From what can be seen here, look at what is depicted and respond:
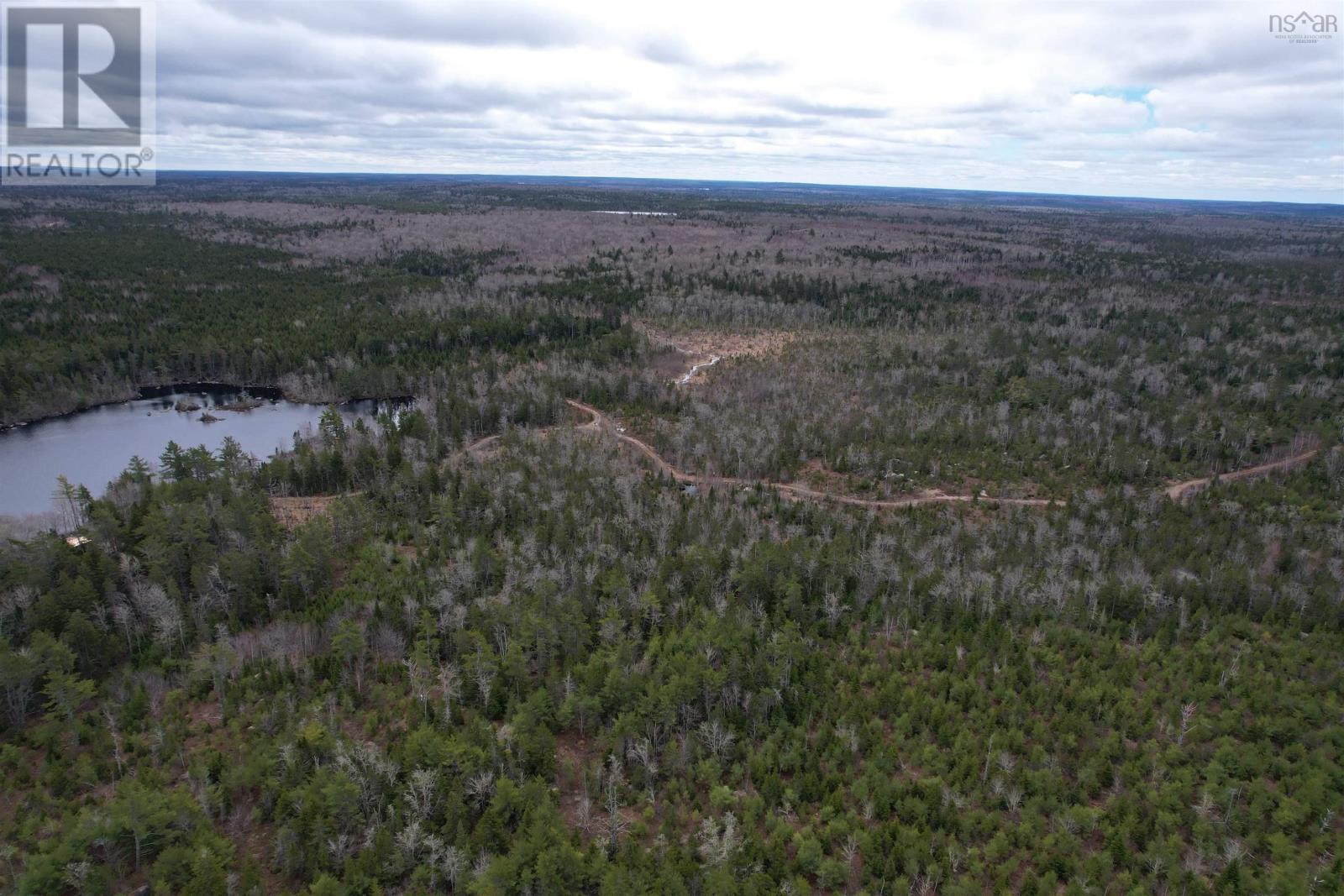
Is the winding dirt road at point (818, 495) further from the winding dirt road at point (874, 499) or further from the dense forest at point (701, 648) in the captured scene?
the dense forest at point (701, 648)

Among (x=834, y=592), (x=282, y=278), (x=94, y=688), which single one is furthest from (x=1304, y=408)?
(x=282, y=278)

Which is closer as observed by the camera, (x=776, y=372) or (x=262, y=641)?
(x=262, y=641)

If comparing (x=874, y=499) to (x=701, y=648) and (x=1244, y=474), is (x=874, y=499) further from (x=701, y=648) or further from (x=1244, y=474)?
(x=1244, y=474)

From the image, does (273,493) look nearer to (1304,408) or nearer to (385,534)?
(385,534)

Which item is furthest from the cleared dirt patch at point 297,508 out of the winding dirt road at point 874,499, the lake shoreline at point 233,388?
the lake shoreline at point 233,388

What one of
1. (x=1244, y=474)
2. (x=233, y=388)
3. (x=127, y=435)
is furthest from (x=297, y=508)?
(x=1244, y=474)
